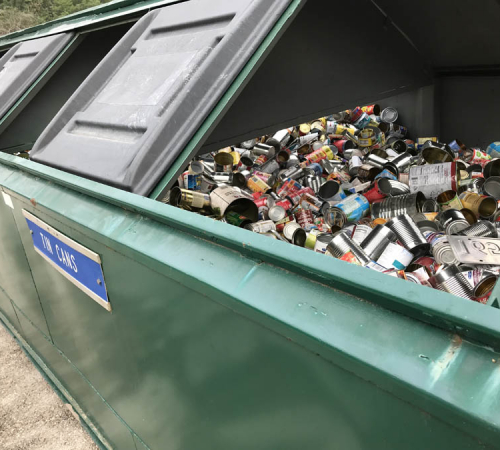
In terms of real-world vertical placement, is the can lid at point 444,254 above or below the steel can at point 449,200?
below

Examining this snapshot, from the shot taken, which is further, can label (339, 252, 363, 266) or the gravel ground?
the gravel ground

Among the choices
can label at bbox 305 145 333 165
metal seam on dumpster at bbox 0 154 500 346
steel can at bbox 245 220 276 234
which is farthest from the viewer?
can label at bbox 305 145 333 165

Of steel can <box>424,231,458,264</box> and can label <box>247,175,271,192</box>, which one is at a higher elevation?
can label <box>247,175,271,192</box>

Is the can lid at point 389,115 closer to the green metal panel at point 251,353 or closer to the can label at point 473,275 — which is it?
the can label at point 473,275

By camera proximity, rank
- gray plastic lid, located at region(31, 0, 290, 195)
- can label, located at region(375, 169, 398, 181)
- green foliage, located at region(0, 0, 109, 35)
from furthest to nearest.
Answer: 1. green foliage, located at region(0, 0, 109, 35)
2. can label, located at region(375, 169, 398, 181)
3. gray plastic lid, located at region(31, 0, 290, 195)

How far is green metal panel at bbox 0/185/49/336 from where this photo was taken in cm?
A: 191

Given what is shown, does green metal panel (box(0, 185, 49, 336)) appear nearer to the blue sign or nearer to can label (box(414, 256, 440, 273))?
the blue sign

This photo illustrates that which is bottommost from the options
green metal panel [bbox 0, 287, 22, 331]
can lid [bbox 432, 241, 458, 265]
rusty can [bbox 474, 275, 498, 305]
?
green metal panel [bbox 0, 287, 22, 331]

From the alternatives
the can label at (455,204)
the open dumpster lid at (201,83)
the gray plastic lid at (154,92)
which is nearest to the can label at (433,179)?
the can label at (455,204)

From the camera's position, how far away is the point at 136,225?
1090mm

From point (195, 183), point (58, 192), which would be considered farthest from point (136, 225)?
point (195, 183)

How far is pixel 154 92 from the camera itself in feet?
4.59

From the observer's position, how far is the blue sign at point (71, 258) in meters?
1.28

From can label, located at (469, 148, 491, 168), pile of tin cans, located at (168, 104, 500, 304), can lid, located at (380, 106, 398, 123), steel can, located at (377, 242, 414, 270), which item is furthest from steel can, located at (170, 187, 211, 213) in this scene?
can lid, located at (380, 106, 398, 123)
